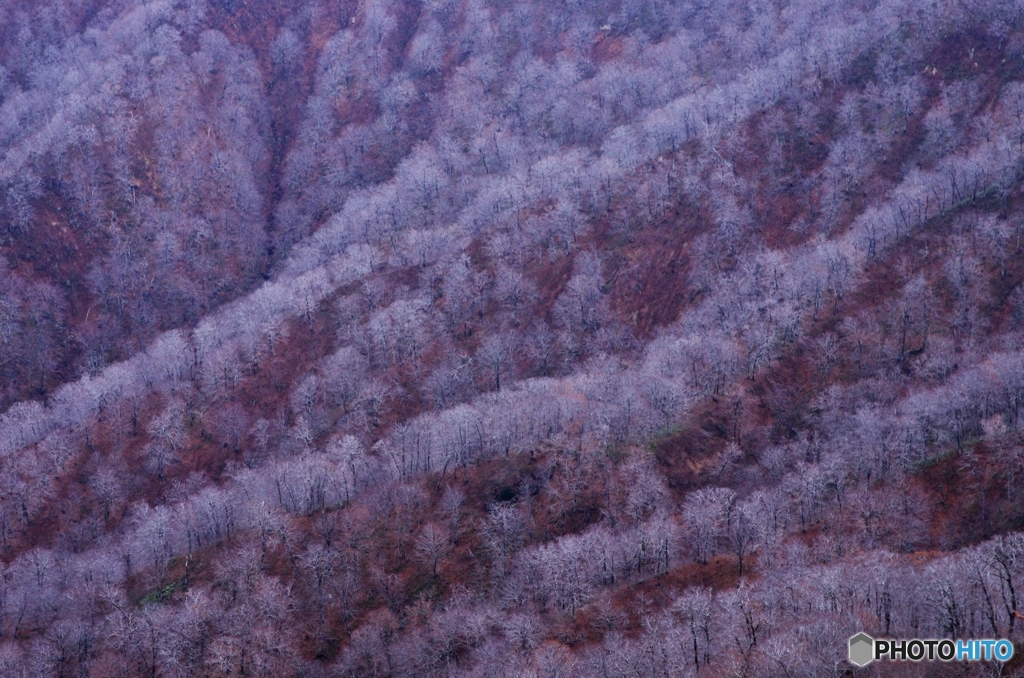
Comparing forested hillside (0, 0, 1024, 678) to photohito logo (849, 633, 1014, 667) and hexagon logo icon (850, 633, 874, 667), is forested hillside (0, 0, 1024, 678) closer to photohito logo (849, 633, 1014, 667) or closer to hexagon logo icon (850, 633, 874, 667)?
photohito logo (849, 633, 1014, 667)

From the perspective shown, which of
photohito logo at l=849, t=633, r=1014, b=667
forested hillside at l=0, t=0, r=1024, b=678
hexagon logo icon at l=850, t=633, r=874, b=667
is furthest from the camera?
forested hillside at l=0, t=0, r=1024, b=678

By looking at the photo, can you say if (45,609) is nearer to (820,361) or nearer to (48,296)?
(48,296)

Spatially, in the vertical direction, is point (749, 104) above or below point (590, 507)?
above

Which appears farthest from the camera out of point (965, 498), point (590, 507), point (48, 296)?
point (48, 296)

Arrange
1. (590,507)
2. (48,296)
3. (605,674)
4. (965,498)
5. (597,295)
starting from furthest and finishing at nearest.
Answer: (48,296), (597,295), (590,507), (965,498), (605,674)

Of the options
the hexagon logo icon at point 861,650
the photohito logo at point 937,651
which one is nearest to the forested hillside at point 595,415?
the photohito logo at point 937,651

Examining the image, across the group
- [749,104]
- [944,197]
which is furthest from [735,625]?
[749,104]

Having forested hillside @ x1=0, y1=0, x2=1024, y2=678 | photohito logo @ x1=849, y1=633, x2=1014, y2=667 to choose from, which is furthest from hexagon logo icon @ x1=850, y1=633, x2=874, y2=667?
forested hillside @ x1=0, y1=0, x2=1024, y2=678
